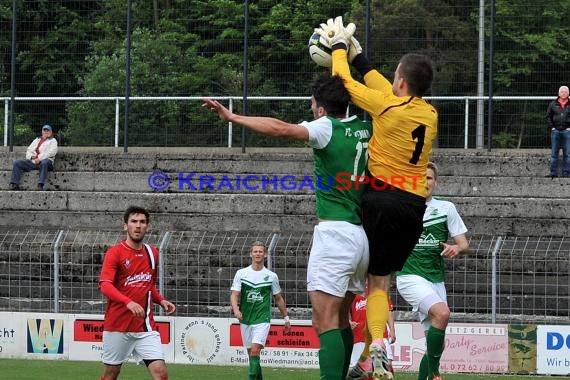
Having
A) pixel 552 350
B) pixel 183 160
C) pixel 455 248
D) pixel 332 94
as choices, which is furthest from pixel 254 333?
pixel 183 160

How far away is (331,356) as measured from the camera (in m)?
8.17

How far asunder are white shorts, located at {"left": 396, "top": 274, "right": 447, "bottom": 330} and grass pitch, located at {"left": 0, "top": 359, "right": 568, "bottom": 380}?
13.6 feet

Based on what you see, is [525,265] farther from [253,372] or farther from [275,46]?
[275,46]

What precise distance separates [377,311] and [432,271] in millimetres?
3530

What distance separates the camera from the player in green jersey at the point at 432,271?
1110 cm

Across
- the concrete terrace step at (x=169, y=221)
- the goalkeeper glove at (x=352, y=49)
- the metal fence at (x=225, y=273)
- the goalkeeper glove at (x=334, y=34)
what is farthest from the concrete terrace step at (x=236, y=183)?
the goalkeeper glove at (x=334, y=34)

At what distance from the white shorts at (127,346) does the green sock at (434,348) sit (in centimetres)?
248

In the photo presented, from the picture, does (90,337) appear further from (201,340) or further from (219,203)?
(219,203)

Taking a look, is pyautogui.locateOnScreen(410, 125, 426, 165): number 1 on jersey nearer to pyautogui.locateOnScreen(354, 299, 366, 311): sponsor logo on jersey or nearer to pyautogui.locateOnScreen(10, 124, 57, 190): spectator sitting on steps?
pyautogui.locateOnScreen(354, 299, 366, 311): sponsor logo on jersey

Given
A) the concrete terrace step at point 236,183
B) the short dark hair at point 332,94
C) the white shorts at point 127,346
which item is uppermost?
the short dark hair at point 332,94

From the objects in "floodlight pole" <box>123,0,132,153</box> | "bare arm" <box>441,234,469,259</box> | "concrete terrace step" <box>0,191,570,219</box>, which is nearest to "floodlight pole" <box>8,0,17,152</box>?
"concrete terrace step" <box>0,191,570,219</box>

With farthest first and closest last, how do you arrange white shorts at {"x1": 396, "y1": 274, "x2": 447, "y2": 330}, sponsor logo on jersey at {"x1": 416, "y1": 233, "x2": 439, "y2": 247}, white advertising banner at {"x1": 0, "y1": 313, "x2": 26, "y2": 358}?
white advertising banner at {"x1": 0, "y1": 313, "x2": 26, "y2": 358} → sponsor logo on jersey at {"x1": 416, "y1": 233, "x2": 439, "y2": 247} → white shorts at {"x1": 396, "y1": 274, "x2": 447, "y2": 330}

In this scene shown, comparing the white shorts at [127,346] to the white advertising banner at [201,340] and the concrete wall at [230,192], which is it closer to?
the white advertising banner at [201,340]

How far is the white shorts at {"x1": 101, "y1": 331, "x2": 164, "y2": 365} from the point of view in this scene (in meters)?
11.2
